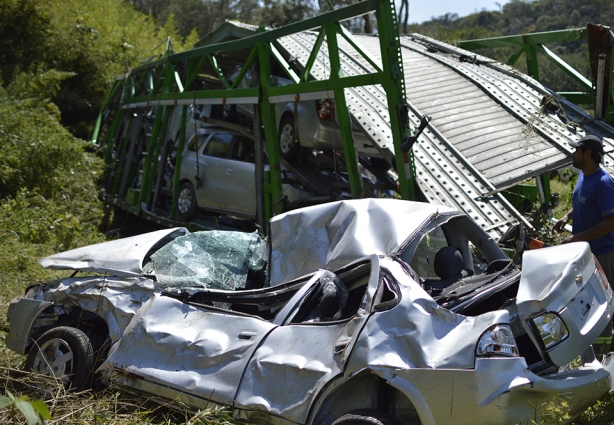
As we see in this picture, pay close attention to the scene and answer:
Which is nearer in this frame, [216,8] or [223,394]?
[223,394]

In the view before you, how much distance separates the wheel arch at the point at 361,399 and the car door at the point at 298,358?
5 centimetres

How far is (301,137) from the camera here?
8.62m

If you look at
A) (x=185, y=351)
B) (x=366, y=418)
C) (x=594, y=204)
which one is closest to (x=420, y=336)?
(x=366, y=418)

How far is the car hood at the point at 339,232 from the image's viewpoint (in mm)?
4117

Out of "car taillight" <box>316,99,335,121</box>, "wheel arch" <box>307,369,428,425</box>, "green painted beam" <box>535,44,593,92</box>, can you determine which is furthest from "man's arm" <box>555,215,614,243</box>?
"green painted beam" <box>535,44,593,92</box>

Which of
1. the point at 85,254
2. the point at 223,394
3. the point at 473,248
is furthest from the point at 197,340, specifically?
the point at 473,248

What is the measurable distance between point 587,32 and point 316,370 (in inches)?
247

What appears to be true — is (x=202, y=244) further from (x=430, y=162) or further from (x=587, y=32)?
(x=587, y=32)

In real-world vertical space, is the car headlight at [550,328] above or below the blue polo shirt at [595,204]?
below

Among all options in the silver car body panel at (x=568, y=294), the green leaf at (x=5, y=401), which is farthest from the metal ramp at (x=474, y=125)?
the green leaf at (x=5, y=401)

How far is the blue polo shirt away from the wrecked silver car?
0.89 metres

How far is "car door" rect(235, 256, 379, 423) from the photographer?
11.5 ft

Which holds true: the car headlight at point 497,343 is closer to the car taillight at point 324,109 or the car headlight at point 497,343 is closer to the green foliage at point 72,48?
the car taillight at point 324,109

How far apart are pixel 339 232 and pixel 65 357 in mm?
2196
